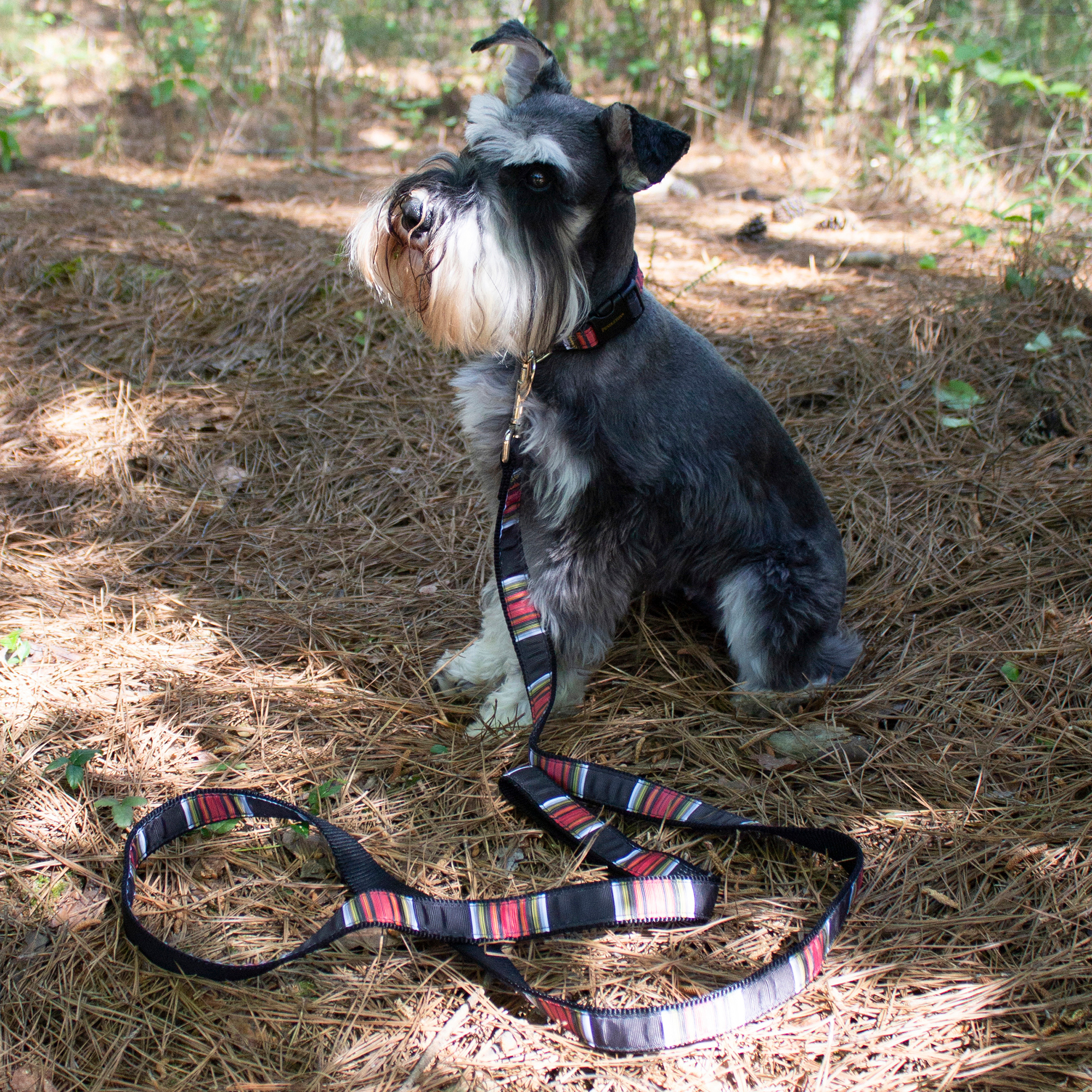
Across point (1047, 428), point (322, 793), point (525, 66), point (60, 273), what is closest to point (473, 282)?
point (525, 66)

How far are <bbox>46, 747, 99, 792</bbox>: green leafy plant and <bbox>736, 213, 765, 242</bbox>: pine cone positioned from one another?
15.9 ft

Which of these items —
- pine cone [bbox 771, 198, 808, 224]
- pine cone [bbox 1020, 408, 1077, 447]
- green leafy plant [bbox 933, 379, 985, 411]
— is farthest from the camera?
pine cone [bbox 771, 198, 808, 224]

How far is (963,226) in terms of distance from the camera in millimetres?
5227

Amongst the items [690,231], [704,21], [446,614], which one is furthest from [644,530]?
[704,21]

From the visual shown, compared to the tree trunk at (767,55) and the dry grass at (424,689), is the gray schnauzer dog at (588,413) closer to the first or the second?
the dry grass at (424,689)

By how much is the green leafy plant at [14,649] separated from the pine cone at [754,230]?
15.4ft

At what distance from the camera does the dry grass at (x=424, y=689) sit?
1.70 m

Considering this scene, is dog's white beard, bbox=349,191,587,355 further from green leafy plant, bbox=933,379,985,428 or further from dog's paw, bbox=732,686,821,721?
green leafy plant, bbox=933,379,985,428

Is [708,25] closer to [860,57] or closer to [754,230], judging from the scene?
[860,57]

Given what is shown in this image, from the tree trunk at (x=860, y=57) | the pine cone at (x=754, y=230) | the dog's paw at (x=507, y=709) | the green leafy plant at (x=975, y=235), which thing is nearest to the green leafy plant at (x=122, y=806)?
the dog's paw at (x=507, y=709)

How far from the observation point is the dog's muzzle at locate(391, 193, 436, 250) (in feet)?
7.00

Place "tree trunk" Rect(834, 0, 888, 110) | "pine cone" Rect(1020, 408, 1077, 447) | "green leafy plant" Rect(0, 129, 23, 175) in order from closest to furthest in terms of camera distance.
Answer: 1. "pine cone" Rect(1020, 408, 1077, 447)
2. "green leafy plant" Rect(0, 129, 23, 175)
3. "tree trunk" Rect(834, 0, 888, 110)

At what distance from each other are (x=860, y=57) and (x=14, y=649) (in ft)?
25.6

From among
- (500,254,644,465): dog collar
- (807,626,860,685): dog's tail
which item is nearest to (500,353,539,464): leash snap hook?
(500,254,644,465): dog collar
